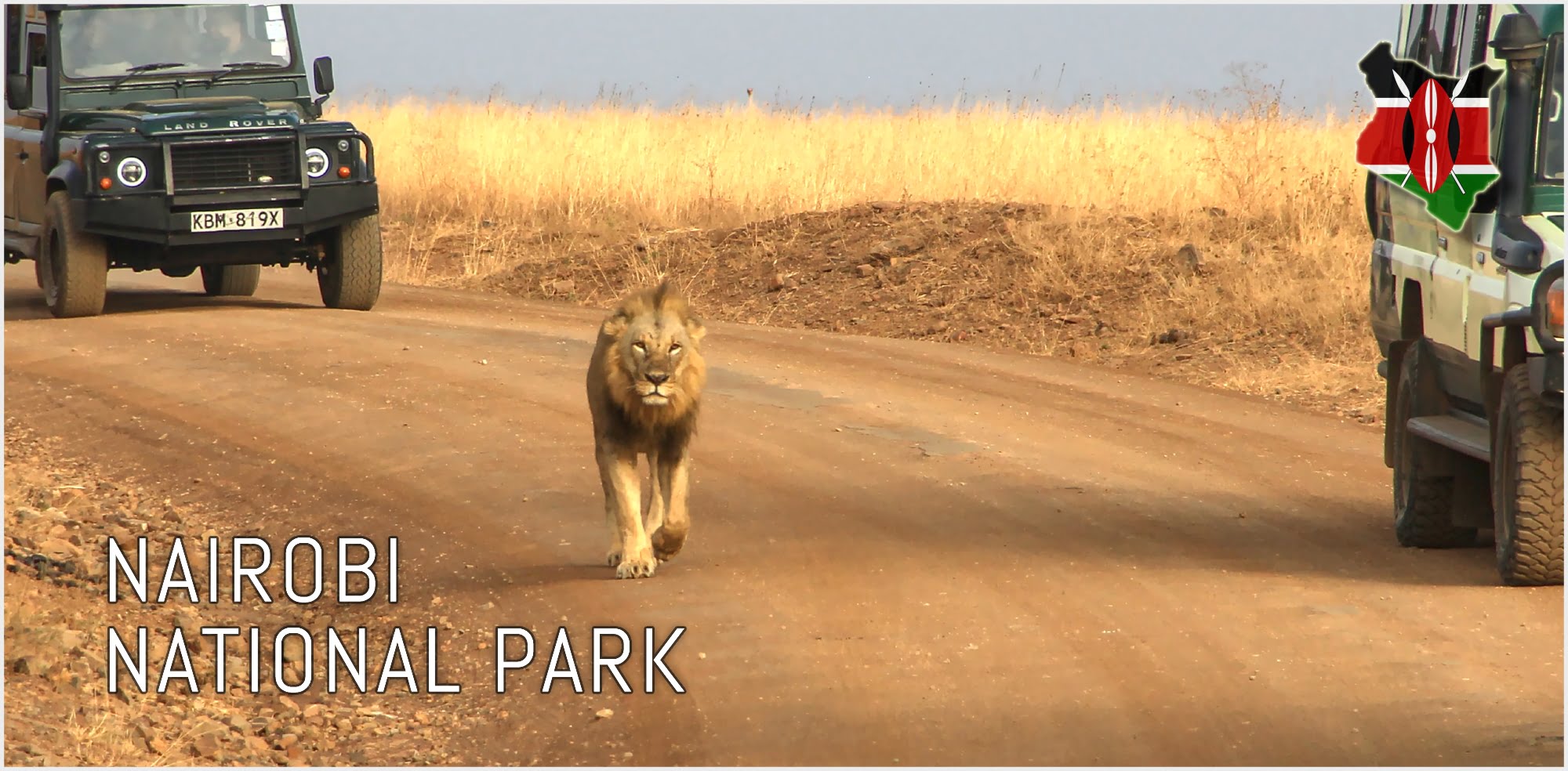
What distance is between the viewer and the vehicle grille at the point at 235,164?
15492mm

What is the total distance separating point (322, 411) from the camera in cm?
1206

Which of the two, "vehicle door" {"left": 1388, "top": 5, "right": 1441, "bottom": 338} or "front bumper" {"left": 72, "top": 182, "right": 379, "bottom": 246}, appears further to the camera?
"front bumper" {"left": 72, "top": 182, "right": 379, "bottom": 246}

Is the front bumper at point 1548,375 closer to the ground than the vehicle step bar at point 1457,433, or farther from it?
farther from it

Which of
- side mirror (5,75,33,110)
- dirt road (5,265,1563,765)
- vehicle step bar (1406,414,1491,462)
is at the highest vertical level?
side mirror (5,75,33,110)

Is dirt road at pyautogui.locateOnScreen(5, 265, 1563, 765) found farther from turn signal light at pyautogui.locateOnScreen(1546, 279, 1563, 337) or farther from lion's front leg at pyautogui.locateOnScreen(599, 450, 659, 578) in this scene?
turn signal light at pyautogui.locateOnScreen(1546, 279, 1563, 337)

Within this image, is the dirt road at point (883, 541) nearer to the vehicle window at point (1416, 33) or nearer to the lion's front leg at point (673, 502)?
the lion's front leg at point (673, 502)

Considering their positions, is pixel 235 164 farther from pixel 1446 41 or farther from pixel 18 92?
pixel 1446 41

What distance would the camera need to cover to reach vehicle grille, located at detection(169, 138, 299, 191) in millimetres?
15492

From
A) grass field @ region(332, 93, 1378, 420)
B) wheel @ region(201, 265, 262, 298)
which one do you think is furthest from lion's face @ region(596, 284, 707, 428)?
wheel @ region(201, 265, 262, 298)

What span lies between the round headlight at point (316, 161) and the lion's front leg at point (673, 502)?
27.2 feet

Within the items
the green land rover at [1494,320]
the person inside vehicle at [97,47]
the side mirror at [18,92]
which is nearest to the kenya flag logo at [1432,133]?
the green land rover at [1494,320]

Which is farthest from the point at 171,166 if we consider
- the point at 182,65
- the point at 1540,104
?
the point at 1540,104

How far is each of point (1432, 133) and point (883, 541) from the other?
3058 mm

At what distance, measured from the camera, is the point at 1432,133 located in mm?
8609
